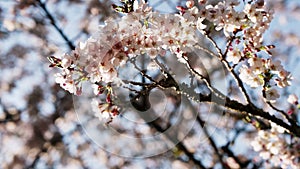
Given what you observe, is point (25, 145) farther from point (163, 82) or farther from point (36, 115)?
point (163, 82)

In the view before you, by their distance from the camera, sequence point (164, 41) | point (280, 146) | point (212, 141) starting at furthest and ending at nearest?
point (212, 141), point (280, 146), point (164, 41)

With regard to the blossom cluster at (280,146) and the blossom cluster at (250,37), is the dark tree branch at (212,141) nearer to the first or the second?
the blossom cluster at (280,146)

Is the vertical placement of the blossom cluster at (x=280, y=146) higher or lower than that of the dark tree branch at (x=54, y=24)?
lower

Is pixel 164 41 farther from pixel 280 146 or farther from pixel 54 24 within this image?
pixel 54 24

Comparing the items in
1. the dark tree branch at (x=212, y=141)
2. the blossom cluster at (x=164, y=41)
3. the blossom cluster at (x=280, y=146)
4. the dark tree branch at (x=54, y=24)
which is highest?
the dark tree branch at (x=54, y=24)

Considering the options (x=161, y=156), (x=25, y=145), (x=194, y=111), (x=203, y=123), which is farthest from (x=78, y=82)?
(x=25, y=145)

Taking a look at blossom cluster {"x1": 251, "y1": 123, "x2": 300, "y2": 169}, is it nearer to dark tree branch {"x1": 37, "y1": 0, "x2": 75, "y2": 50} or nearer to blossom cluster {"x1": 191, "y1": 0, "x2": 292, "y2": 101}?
blossom cluster {"x1": 191, "y1": 0, "x2": 292, "y2": 101}

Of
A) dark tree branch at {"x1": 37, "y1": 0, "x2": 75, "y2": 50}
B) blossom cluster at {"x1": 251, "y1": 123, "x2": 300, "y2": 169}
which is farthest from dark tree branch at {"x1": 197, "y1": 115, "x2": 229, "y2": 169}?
dark tree branch at {"x1": 37, "y1": 0, "x2": 75, "y2": 50}

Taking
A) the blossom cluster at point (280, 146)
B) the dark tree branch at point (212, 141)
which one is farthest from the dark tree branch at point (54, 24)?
the blossom cluster at point (280, 146)

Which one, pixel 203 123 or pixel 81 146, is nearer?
pixel 203 123

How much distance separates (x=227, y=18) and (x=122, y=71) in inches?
33.2

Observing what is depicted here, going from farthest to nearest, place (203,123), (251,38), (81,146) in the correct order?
(81,146) → (203,123) → (251,38)

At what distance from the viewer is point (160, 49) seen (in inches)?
99.4

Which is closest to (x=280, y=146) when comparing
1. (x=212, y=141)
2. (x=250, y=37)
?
(x=212, y=141)
